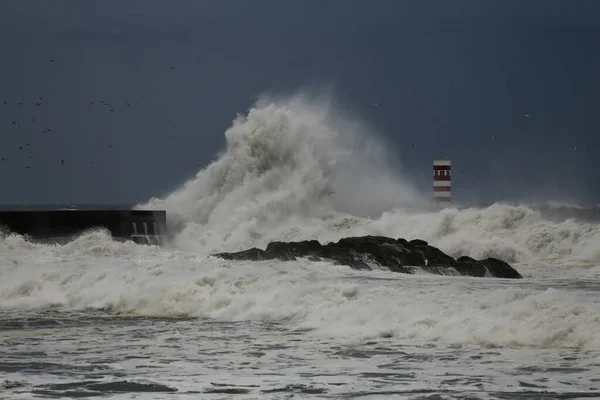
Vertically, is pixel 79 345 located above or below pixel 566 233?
below

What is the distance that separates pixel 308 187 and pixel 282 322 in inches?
769

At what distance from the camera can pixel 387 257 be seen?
1939 centimetres

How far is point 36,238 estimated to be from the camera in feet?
80.4

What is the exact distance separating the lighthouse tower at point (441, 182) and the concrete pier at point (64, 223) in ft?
34.1

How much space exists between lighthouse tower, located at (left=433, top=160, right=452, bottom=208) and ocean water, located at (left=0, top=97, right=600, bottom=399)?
4962 millimetres

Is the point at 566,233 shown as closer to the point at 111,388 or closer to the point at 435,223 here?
the point at 435,223

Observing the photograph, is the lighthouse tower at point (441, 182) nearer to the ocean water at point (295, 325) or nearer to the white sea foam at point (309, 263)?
the white sea foam at point (309, 263)

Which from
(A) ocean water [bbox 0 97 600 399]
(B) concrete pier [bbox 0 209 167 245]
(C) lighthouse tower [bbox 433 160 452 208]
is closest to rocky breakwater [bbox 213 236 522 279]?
(A) ocean water [bbox 0 97 600 399]

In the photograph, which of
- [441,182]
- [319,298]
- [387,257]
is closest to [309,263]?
[387,257]

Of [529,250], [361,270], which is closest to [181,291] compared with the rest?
[361,270]

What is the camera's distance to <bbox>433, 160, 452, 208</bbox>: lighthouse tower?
105ft

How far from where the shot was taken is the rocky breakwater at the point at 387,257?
1831 centimetres

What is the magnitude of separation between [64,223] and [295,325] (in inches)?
538

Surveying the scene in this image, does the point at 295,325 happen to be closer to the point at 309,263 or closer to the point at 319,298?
the point at 319,298
